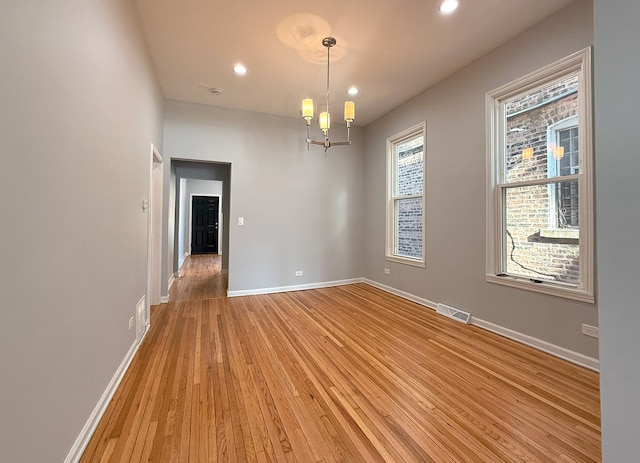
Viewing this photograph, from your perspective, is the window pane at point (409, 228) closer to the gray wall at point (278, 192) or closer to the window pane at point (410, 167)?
the window pane at point (410, 167)

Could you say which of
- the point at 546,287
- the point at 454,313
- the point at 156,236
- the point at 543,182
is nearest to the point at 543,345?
the point at 546,287

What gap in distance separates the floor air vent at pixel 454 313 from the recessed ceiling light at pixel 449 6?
3081 mm

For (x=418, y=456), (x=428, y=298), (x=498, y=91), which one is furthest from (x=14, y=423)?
(x=498, y=91)

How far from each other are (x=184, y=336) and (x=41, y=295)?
76.0 inches

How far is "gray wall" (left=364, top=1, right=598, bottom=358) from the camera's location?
2.31 metres

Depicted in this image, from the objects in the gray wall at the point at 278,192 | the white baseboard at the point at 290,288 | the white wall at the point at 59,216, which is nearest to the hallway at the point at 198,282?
the white baseboard at the point at 290,288

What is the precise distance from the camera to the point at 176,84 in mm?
3641

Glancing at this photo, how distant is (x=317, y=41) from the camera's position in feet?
9.08

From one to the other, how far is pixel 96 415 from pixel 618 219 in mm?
2685

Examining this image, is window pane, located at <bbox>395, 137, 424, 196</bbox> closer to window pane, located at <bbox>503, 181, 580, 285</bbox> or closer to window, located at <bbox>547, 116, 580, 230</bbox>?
window pane, located at <bbox>503, 181, 580, 285</bbox>

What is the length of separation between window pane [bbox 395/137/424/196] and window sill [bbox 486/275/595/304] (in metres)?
1.73

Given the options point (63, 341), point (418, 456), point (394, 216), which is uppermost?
point (394, 216)

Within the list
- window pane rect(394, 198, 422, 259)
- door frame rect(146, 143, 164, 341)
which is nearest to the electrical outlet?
window pane rect(394, 198, 422, 259)

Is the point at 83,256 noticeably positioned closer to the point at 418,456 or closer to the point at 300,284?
the point at 418,456
